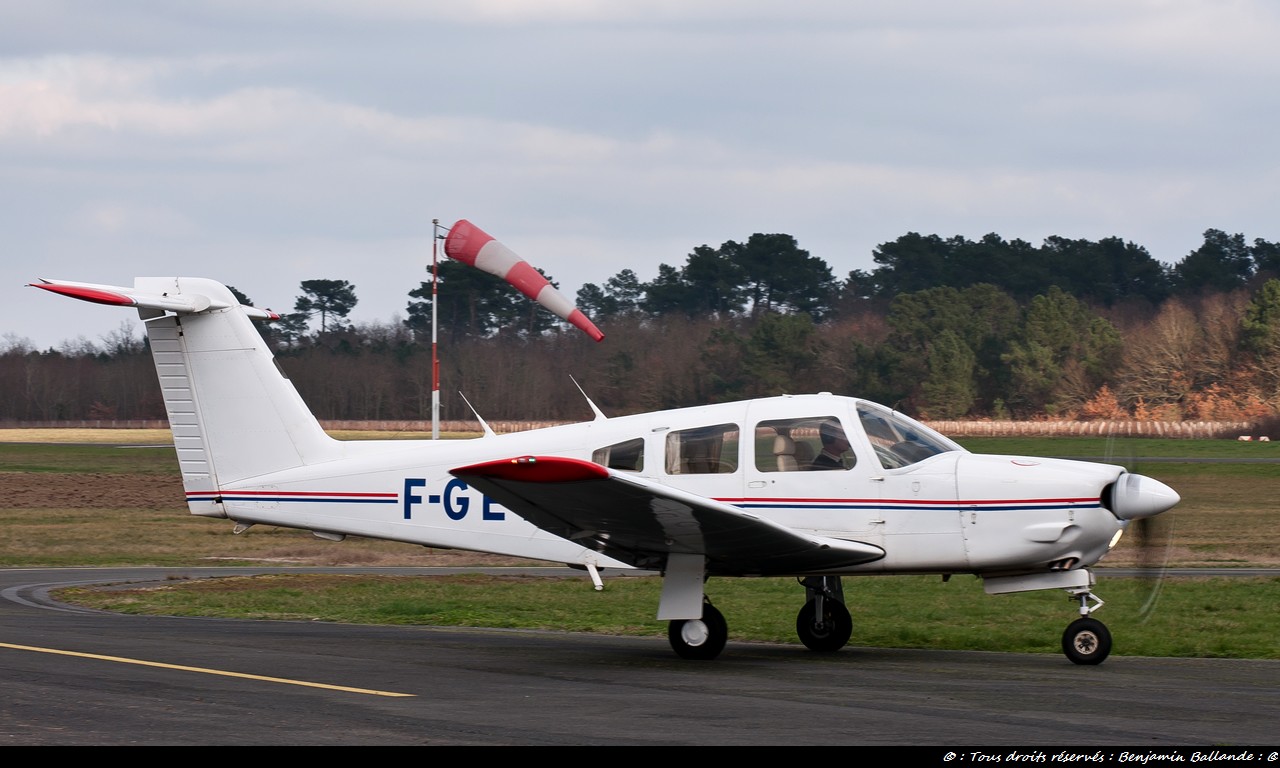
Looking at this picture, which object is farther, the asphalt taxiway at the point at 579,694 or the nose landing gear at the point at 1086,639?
the nose landing gear at the point at 1086,639

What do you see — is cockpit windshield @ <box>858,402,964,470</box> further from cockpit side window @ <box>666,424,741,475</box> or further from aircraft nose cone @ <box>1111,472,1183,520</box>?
aircraft nose cone @ <box>1111,472,1183,520</box>

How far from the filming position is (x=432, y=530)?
1296cm

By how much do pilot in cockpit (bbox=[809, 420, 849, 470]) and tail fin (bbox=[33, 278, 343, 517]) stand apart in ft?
16.1

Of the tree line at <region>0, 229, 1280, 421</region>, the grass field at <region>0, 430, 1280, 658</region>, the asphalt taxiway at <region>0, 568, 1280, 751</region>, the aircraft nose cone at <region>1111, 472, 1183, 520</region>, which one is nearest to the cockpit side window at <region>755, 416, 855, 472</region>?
the asphalt taxiway at <region>0, 568, 1280, 751</region>

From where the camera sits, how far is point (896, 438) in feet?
39.2

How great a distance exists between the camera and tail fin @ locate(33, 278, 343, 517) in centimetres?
1384

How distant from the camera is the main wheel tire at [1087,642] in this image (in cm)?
1152

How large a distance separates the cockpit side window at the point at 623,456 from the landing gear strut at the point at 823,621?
207 centimetres

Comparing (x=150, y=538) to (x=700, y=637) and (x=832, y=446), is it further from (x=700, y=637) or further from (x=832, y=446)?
(x=832, y=446)

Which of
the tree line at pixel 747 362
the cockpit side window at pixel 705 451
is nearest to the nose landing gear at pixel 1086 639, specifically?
the cockpit side window at pixel 705 451

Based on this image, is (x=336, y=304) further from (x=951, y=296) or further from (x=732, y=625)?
(x=732, y=625)

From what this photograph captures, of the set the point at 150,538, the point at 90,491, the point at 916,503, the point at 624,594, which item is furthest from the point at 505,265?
the point at 90,491

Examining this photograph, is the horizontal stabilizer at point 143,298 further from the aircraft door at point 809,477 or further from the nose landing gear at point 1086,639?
the nose landing gear at point 1086,639
